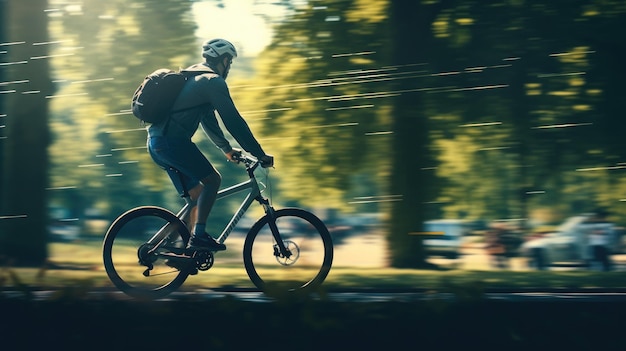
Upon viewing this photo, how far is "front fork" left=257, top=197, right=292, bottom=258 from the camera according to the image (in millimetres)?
6204

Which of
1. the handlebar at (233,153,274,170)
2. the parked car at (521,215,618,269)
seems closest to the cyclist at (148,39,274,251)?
the handlebar at (233,153,274,170)

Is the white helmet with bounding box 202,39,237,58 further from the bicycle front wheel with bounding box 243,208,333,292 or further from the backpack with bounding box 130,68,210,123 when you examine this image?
the bicycle front wheel with bounding box 243,208,333,292

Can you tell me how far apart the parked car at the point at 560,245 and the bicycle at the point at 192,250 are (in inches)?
427

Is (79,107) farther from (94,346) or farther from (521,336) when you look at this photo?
(521,336)

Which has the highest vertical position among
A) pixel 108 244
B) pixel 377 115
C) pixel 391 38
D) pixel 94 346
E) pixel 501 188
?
pixel 391 38

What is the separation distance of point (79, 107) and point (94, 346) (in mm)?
10257

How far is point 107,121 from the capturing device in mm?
14086

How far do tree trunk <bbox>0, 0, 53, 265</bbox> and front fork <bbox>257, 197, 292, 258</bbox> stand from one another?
283 inches

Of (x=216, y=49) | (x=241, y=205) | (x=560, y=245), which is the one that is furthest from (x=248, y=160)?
(x=560, y=245)

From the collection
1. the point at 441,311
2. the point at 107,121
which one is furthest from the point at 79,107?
the point at 441,311

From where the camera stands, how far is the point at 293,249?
6246 mm

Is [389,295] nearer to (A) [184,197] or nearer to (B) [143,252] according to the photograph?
(A) [184,197]

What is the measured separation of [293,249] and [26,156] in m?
7.63

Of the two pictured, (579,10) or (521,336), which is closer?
(521,336)
